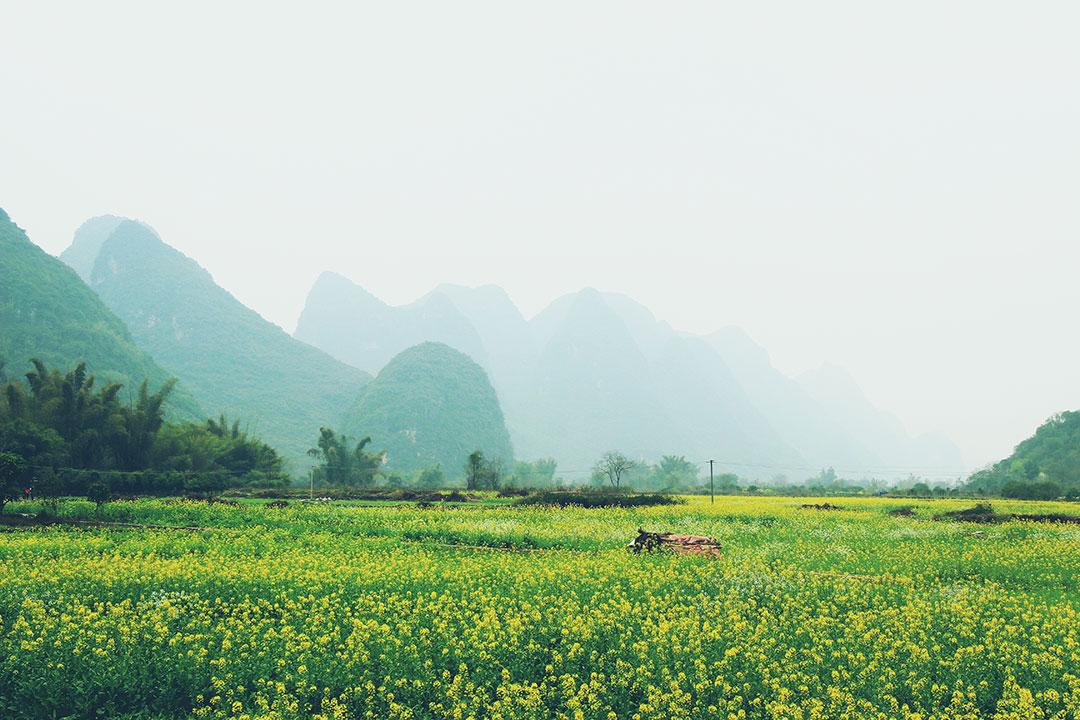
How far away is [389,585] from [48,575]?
6.96m

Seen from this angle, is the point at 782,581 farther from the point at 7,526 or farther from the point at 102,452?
the point at 102,452

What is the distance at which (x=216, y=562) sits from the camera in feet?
53.0

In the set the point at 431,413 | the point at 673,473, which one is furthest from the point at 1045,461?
the point at 431,413

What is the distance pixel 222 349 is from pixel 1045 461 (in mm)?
171642

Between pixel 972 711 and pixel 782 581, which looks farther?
pixel 782 581

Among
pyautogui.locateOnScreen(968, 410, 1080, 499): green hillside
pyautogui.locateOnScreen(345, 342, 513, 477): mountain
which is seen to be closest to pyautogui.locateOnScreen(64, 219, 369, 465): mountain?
pyautogui.locateOnScreen(345, 342, 513, 477): mountain

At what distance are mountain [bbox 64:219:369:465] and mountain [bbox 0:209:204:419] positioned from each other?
32827 mm

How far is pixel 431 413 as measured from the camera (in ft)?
553

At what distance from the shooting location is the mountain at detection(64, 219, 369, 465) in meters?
151

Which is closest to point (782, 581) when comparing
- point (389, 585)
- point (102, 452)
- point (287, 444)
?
point (389, 585)

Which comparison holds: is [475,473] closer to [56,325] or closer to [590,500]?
[590,500]

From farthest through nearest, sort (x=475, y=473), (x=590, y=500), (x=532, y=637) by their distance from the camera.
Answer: (x=475, y=473), (x=590, y=500), (x=532, y=637)

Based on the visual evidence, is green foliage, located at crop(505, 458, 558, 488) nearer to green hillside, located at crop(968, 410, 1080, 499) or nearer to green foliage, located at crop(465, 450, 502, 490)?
green foliage, located at crop(465, 450, 502, 490)

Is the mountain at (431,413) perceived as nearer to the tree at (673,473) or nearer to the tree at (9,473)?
the tree at (673,473)
